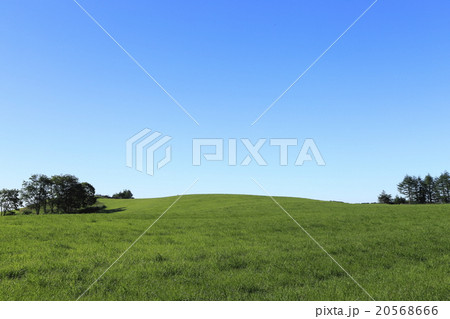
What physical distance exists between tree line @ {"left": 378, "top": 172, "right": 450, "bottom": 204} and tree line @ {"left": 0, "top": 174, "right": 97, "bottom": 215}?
115820mm

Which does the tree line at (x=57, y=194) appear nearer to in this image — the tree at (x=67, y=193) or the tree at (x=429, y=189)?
the tree at (x=67, y=193)

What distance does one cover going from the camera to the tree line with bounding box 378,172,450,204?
130000 mm

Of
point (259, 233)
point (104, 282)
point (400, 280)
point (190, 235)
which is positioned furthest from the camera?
point (259, 233)

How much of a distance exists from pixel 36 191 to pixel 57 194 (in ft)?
24.3

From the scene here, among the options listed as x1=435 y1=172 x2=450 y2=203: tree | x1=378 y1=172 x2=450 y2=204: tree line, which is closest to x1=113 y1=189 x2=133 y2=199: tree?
x1=378 y1=172 x2=450 y2=204: tree line

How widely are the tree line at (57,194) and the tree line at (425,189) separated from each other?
380 feet

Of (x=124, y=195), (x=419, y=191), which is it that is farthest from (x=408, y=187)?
(x=124, y=195)

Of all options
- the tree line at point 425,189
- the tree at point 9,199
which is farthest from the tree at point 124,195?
the tree line at point 425,189

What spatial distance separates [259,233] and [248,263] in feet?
23.5

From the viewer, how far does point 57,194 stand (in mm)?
82688

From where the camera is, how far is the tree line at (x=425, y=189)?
130 metres
